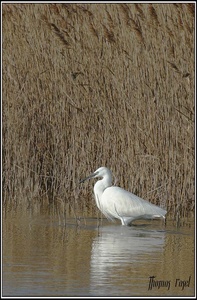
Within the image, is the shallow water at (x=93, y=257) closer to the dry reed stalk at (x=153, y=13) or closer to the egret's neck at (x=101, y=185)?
the egret's neck at (x=101, y=185)

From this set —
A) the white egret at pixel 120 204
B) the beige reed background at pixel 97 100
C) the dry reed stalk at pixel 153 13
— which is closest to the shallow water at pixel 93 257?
the white egret at pixel 120 204

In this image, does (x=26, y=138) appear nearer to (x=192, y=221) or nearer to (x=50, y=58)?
(x=50, y=58)

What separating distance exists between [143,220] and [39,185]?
1239 millimetres

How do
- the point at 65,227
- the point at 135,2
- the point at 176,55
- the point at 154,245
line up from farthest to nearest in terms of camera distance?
the point at 135,2
the point at 176,55
the point at 65,227
the point at 154,245

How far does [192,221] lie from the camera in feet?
27.3

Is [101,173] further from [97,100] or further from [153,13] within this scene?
[153,13]

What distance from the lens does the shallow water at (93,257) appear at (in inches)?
220

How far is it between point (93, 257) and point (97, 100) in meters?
2.79

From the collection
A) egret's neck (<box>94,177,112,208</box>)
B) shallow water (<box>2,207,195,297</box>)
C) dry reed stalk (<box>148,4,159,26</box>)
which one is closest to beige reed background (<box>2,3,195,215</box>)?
dry reed stalk (<box>148,4,159,26</box>)

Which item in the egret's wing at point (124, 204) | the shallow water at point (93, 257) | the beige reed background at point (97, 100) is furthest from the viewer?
the beige reed background at point (97, 100)

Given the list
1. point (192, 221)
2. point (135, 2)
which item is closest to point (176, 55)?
point (135, 2)

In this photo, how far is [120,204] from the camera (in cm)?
849

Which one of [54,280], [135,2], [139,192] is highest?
[135,2]

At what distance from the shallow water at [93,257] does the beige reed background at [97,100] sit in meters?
0.62
